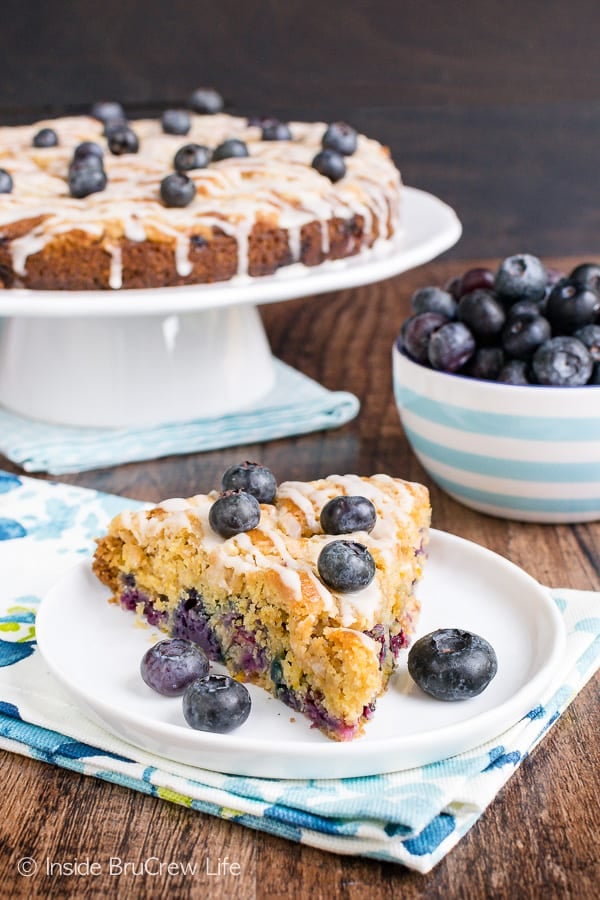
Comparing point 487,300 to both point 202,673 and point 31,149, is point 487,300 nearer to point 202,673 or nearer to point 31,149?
point 202,673

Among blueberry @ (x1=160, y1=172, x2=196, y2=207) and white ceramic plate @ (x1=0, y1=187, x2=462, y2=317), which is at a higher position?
blueberry @ (x1=160, y1=172, x2=196, y2=207)

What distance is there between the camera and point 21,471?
5.65 feet

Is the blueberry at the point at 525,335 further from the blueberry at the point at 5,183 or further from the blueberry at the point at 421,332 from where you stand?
the blueberry at the point at 5,183

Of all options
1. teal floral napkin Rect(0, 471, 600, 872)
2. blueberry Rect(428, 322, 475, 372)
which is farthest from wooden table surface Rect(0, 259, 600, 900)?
blueberry Rect(428, 322, 475, 372)

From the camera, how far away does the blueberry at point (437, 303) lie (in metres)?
1.53

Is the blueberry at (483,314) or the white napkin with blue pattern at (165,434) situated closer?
the blueberry at (483,314)

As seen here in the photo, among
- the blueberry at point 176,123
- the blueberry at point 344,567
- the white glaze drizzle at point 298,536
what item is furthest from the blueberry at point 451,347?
the blueberry at point 176,123

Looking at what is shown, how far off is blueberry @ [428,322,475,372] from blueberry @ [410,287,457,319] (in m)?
0.05

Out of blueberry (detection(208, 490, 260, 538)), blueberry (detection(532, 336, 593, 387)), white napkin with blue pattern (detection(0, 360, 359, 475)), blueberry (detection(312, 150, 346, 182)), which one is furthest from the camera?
blueberry (detection(312, 150, 346, 182))

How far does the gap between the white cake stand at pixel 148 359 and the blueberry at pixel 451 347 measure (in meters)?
0.30

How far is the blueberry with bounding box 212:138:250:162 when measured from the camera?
2.00 m

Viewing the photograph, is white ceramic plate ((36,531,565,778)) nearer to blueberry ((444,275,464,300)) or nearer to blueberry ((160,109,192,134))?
blueberry ((444,275,464,300))

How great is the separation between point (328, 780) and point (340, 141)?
4.69 ft

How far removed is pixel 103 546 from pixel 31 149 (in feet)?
3.85
